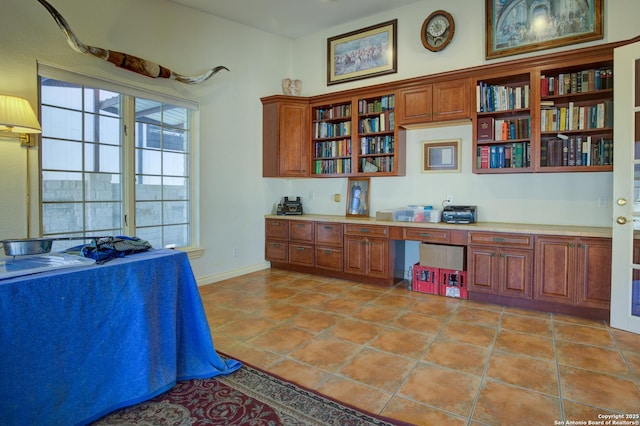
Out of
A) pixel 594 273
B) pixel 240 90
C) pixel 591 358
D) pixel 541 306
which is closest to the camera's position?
pixel 591 358

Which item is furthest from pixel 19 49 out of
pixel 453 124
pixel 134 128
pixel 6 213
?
pixel 453 124

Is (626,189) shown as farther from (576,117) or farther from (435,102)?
(435,102)

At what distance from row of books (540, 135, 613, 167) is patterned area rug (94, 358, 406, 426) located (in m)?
3.07

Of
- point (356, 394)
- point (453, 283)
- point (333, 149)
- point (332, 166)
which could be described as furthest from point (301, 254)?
point (356, 394)

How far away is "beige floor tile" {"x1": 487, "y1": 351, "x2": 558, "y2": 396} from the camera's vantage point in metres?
2.18

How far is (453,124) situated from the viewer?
4281 millimetres

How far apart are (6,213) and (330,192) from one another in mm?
3701

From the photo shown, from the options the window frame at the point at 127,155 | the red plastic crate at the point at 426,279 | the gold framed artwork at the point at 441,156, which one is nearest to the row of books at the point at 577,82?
the gold framed artwork at the point at 441,156

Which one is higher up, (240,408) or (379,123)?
(379,123)

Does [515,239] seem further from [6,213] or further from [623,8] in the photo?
[6,213]

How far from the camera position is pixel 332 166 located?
5.13 m

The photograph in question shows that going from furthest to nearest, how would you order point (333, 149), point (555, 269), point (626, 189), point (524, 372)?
point (333, 149) → point (555, 269) → point (626, 189) → point (524, 372)

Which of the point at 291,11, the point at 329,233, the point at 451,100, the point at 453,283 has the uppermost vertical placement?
the point at 291,11

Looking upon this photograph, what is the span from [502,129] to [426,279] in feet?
6.08
